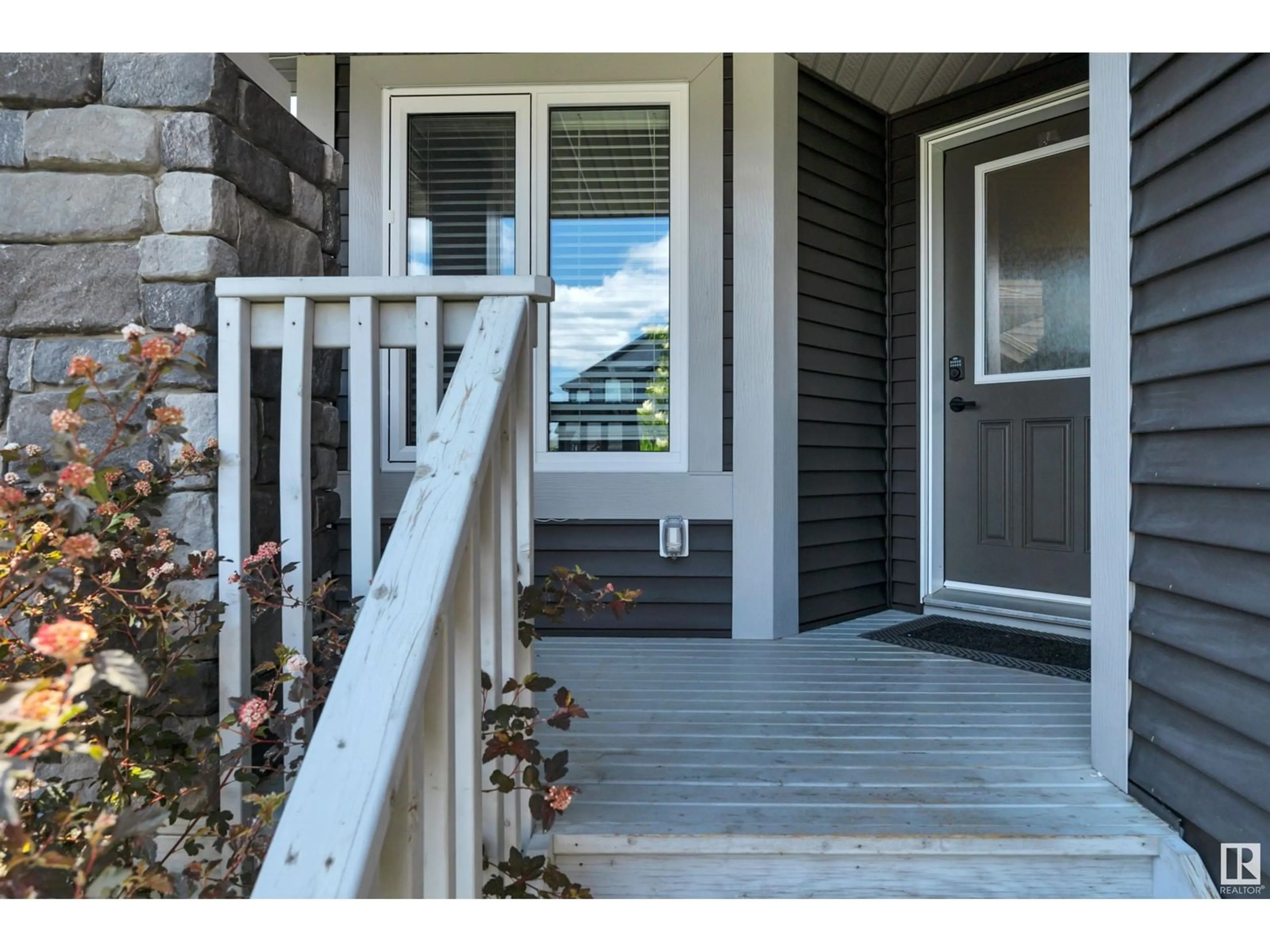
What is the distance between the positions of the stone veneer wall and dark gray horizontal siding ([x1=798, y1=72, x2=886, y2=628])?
2363 millimetres

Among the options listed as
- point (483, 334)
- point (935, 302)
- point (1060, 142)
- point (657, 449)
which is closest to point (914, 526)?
point (935, 302)

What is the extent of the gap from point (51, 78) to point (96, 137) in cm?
13

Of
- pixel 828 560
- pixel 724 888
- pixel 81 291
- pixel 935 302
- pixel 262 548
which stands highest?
pixel 935 302

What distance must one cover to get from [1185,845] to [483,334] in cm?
155

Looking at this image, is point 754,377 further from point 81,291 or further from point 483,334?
point 81,291

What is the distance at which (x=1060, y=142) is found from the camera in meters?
3.39

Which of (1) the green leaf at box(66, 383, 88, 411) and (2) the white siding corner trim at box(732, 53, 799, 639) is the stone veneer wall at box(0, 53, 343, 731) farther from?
(2) the white siding corner trim at box(732, 53, 799, 639)

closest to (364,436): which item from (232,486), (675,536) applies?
(232,486)

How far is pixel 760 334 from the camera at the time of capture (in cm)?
330

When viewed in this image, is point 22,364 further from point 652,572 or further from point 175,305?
point 652,572

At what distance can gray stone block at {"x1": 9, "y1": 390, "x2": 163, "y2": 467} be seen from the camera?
1.53 m

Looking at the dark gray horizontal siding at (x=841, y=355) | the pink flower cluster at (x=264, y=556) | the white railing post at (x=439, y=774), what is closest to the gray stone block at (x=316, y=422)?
the pink flower cluster at (x=264, y=556)

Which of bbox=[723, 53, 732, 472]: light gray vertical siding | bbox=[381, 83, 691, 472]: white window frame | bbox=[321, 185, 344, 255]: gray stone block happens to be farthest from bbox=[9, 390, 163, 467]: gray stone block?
bbox=[723, 53, 732, 472]: light gray vertical siding

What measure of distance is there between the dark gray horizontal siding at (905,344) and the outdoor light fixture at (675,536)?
3.65 feet
